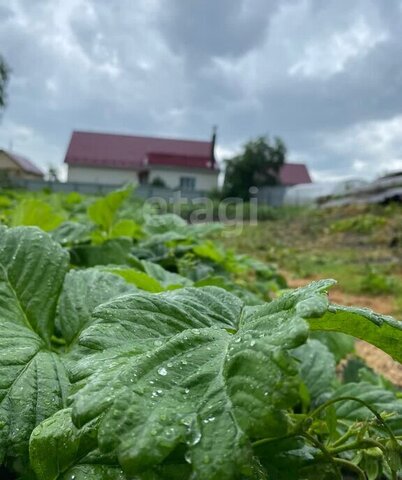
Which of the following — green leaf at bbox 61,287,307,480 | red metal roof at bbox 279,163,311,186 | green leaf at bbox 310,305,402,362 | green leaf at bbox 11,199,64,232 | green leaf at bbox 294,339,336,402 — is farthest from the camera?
red metal roof at bbox 279,163,311,186

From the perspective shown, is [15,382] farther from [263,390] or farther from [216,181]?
[216,181]

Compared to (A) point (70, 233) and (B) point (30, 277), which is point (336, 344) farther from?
(B) point (30, 277)

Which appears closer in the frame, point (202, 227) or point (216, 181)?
point (202, 227)

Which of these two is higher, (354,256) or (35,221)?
(35,221)

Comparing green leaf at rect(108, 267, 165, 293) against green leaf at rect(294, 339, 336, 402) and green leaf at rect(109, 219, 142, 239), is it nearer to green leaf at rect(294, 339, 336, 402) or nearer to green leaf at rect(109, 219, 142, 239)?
green leaf at rect(294, 339, 336, 402)

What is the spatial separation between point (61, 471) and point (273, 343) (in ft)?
0.70

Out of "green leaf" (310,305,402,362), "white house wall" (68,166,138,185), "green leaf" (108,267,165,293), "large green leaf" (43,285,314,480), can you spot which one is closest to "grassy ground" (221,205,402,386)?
"green leaf" (108,267,165,293)

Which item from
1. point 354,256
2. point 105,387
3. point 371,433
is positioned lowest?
point 354,256

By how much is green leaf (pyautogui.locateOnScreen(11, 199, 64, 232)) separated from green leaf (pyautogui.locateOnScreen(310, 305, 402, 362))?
1.06 meters

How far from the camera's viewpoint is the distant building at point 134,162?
34719 mm

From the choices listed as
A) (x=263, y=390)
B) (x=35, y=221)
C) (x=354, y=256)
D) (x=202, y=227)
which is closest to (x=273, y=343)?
(x=263, y=390)

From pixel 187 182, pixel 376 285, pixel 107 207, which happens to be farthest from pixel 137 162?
pixel 107 207

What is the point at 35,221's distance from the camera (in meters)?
1.46

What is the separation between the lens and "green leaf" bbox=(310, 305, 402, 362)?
0.48 meters
